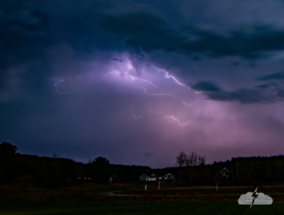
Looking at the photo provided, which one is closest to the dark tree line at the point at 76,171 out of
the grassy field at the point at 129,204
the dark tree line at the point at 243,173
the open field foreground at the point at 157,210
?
the dark tree line at the point at 243,173

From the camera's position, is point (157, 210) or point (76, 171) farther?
point (76, 171)

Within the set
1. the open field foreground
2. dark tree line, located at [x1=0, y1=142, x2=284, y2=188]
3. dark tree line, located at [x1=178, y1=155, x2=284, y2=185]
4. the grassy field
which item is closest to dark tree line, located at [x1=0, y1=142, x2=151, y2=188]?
dark tree line, located at [x1=0, y1=142, x2=284, y2=188]

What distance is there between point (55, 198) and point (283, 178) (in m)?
96.0

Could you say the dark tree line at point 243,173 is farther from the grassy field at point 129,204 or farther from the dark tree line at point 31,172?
the grassy field at point 129,204

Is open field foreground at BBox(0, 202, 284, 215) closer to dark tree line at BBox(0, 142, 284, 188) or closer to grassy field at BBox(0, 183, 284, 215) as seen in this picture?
grassy field at BBox(0, 183, 284, 215)

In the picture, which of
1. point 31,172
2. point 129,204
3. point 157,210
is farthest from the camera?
point 31,172

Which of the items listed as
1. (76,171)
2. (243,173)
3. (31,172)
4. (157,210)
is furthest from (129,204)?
(243,173)

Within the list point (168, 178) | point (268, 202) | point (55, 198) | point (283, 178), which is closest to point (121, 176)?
point (168, 178)

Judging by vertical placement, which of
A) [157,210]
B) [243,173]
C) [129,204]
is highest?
[243,173]

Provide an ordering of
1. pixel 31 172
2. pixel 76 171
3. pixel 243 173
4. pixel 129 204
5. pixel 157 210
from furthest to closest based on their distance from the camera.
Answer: pixel 243 173 → pixel 76 171 → pixel 31 172 → pixel 129 204 → pixel 157 210

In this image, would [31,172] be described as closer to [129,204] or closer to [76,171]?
[76,171]

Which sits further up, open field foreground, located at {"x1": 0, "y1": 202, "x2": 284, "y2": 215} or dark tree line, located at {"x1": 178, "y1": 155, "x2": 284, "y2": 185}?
dark tree line, located at {"x1": 178, "y1": 155, "x2": 284, "y2": 185}

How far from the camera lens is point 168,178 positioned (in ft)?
468

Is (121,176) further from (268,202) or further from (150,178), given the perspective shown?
(268,202)
